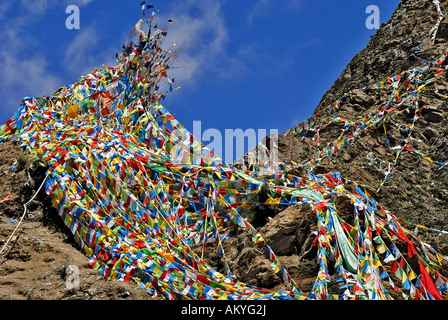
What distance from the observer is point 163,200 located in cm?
1049

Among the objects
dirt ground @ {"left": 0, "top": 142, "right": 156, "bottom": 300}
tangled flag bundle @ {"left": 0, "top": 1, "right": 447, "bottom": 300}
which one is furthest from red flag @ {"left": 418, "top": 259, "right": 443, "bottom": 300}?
dirt ground @ {"left": 0, "top": 142, "right": 156, "bottom": 300}

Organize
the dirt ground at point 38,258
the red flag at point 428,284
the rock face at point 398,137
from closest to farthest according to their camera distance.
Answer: the dirt ground at point 38,258, the red flag at point 428,284, the rock face at point 398,137

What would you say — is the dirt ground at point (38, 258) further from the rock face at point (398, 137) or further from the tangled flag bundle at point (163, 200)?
the rock face at point (398, 137)

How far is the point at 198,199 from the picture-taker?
10.7 m

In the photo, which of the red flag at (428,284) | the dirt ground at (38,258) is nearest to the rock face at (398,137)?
the red flag at (428,284)

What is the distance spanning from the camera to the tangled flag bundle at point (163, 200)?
8250mm

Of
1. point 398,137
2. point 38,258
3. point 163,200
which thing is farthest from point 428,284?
point 398,137

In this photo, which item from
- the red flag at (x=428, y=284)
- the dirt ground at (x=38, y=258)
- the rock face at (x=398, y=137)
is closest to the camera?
the dirt ground at (x=38, y=258)

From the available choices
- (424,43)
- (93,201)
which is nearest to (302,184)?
(93,201)

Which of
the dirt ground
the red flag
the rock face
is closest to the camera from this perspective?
the dirt ground

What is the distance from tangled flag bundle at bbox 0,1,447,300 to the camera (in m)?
8.25

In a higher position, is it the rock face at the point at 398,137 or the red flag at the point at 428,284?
the rock face at the point at 398,137

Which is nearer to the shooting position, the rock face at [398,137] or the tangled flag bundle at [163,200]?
the tangled flag bundle at [163,200]

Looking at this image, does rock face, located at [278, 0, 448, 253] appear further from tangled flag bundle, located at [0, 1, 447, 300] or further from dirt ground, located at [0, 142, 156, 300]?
dirt ground, located at [0, 142, 156, 300]
